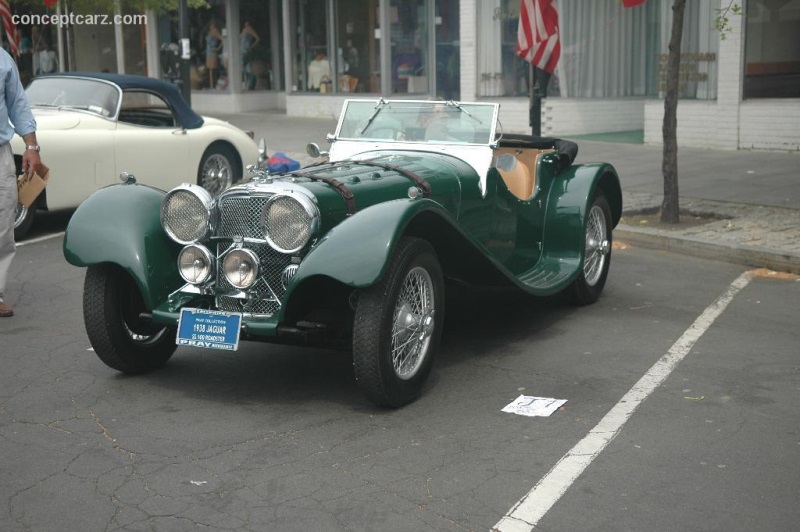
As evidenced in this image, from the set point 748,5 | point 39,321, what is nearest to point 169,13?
point 748,5

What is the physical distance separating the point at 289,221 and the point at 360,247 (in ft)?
1.74

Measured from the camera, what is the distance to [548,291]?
657 cm

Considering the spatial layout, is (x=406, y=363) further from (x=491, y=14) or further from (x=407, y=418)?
(x=491, y=14)

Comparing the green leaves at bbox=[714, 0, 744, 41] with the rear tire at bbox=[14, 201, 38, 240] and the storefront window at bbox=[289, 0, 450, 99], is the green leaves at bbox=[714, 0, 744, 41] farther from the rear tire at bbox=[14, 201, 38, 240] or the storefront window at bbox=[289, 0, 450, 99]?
the rear tire at bbox=[14, 201, 38, 240]

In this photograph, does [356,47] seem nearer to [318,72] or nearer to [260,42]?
[318,72]

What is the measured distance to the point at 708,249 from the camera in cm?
927

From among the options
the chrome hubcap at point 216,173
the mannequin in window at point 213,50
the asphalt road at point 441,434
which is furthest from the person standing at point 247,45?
the asphalt road at point 441,434

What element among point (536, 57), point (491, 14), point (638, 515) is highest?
point (491, 14)

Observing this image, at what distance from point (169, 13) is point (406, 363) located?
2320 cm

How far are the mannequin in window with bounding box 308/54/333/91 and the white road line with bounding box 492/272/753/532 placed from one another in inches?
663

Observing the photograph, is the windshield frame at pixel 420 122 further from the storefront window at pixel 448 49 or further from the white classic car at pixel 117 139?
the storefront window at pixel 448 49

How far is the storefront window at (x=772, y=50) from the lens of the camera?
15.1m

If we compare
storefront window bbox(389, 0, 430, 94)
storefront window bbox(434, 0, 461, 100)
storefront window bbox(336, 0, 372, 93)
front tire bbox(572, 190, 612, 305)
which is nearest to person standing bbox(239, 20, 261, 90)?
storefront window bbox(336, 0, 372, 93)

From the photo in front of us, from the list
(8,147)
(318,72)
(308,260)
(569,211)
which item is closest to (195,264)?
(308,260)
